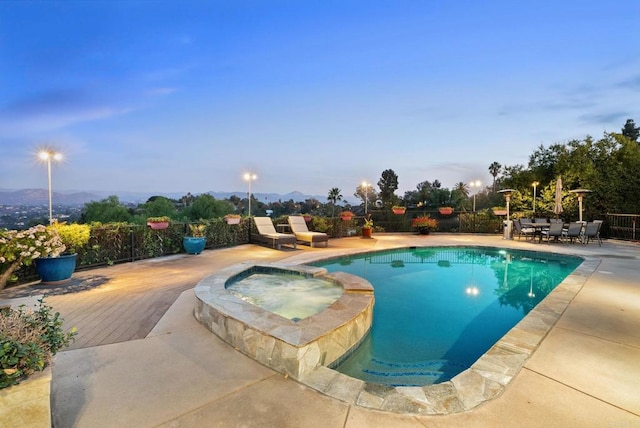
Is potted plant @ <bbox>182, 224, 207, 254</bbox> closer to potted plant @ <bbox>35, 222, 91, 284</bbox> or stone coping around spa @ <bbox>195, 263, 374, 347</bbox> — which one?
potted plant @ <bbox>35, 222, 91, 284</bbox>

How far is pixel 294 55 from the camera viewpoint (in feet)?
39.8

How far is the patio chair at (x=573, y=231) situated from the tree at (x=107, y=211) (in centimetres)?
4083

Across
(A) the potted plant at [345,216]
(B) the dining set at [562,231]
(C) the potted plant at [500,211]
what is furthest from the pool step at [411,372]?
(C) the potted plant at [500,211]

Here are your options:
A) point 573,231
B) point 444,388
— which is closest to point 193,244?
point 444,388

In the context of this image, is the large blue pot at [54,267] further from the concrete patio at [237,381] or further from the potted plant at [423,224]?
the potted plant at [423,224]

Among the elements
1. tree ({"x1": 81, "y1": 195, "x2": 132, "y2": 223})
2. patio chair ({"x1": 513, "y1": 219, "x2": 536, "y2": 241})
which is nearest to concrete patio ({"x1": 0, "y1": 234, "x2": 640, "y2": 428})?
patio chair ({"x1": 513, "y1": 219, "x2": 536, "y2": 241})

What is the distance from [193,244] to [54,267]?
319 cm

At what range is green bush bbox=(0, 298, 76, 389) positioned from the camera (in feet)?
4.82

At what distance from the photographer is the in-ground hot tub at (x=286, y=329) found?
104 inches

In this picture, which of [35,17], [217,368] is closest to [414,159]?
[35,17]

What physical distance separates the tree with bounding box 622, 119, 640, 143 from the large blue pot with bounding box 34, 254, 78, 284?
50.8 m

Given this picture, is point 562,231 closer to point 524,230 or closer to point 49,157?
point 524,230

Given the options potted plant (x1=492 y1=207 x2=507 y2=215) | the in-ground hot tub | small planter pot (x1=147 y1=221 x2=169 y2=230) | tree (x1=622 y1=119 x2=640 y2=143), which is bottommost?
the in-ground hot tub

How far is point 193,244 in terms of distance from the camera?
8.39m
